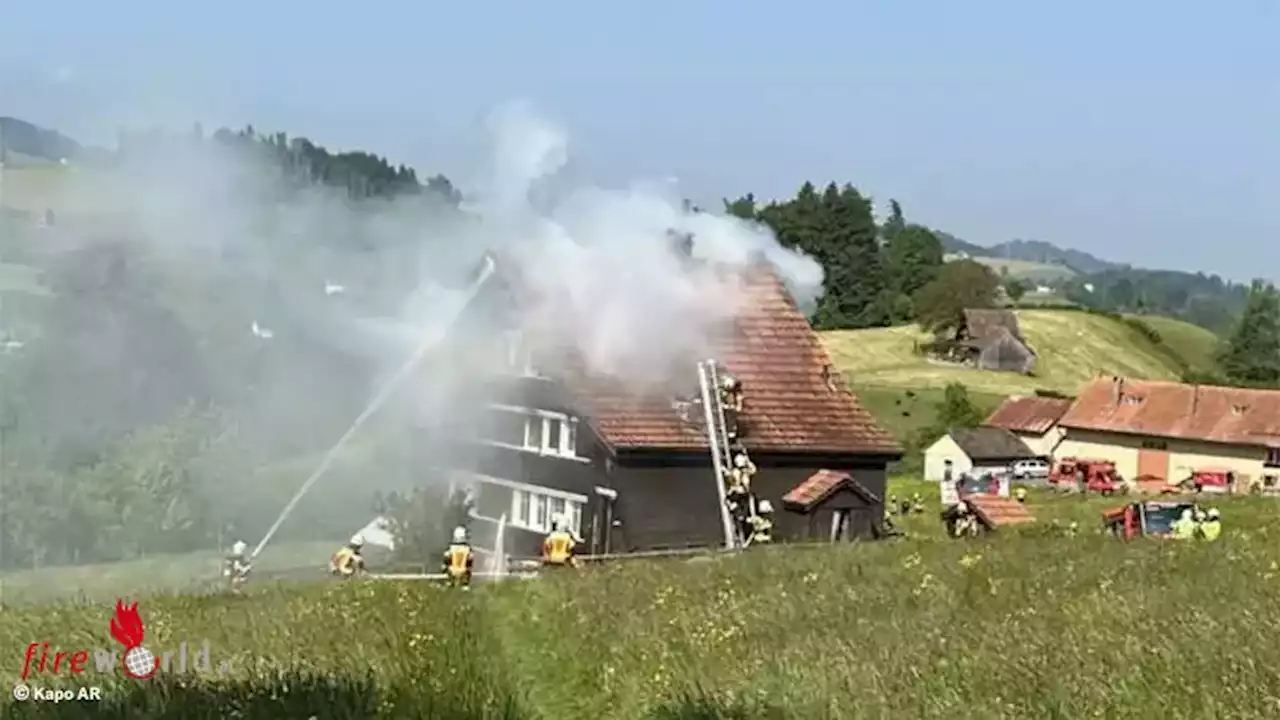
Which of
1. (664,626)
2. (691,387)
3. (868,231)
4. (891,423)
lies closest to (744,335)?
(691,387)

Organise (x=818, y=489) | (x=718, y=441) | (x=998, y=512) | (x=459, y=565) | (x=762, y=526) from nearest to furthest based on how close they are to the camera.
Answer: (x=459, y=565) < (x=762, y=526) < (x=718, y=441) < (x=818, y=489) < (x=998, y=512)

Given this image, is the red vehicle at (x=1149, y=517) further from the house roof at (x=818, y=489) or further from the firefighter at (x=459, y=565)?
the firefighter at (x=459, y=565)

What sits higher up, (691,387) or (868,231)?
(868,231)

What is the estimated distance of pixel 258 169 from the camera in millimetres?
41562

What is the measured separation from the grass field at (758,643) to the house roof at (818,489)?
52.7 feet

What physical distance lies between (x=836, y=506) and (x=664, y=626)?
75.3ft

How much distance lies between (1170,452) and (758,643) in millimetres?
85271

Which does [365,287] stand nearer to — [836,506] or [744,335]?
[744,335]

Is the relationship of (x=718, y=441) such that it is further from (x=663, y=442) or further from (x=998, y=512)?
(x=998, y=512)

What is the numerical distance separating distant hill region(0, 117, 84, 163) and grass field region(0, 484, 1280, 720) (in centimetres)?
1168

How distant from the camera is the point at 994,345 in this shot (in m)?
148

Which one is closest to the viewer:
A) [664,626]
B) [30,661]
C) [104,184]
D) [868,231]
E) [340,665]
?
[340,665]

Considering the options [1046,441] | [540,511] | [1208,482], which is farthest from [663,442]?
[1046,441]

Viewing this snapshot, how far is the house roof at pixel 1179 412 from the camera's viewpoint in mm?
90688
